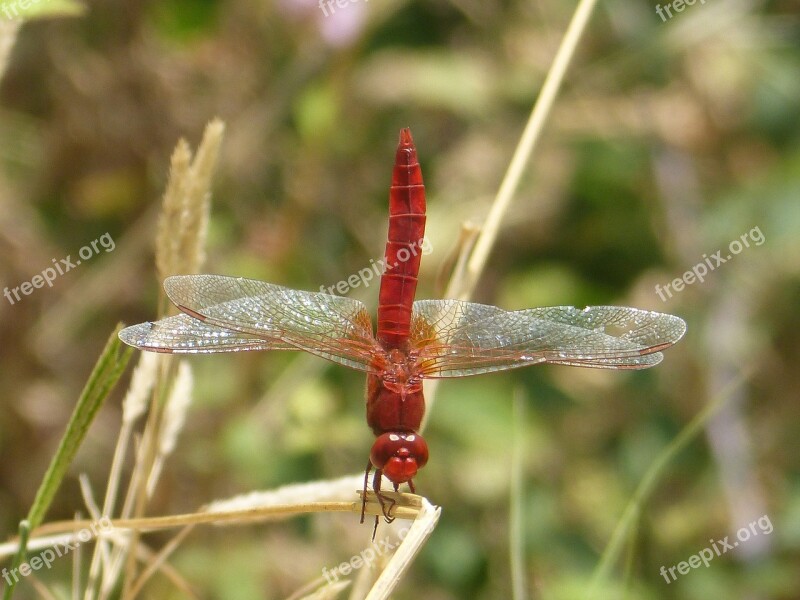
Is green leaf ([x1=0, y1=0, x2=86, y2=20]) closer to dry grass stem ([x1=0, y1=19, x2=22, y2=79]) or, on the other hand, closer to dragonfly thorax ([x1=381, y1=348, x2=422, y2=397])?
dry grass stem ([x1=0, y1=19, x2=22, y2=79])

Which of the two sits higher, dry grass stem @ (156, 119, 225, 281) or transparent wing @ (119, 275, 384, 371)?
dry grass stem @ (156, 119, 225, 281)

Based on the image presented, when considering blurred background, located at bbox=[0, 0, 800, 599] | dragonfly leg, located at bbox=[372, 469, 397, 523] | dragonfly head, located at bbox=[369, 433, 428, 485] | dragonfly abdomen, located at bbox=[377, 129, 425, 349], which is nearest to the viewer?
dragonfly leg, located at bbox=[372, 469, 397, 523]

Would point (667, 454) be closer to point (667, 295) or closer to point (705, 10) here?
point (667, 295)

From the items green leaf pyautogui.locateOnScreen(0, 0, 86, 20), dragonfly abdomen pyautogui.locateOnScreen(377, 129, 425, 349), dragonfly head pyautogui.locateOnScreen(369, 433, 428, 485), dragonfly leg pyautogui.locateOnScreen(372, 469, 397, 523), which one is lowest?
dragonfly leg pyautogui.locateOnScreen(372, 469, 397, 523)

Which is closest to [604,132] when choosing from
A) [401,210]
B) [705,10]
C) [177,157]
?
[705,10]

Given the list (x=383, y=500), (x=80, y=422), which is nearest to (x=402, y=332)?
(x=383, y=500)

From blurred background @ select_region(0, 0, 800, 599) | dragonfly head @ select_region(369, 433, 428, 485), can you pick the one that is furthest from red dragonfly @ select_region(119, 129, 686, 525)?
blurred background @ select_region(0, 0, 800, 599)

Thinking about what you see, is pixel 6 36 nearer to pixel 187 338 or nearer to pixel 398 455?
pixel 187 338
